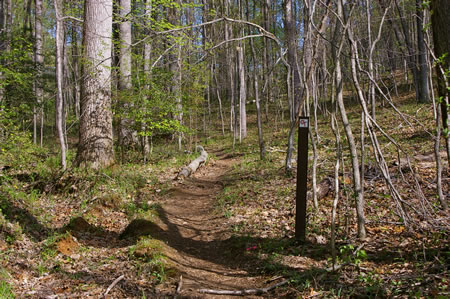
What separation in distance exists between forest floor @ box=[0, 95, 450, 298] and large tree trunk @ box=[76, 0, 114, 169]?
21.4 inches

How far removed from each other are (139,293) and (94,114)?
6201 mm

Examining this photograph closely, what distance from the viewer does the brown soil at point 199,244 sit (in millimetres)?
4422

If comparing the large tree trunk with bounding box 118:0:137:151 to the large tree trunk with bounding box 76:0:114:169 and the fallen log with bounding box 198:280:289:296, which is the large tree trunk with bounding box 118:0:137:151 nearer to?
the large tree trunk with bounding box 76:0:114:169

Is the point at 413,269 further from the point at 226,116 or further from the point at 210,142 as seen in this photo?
the point at 226,116

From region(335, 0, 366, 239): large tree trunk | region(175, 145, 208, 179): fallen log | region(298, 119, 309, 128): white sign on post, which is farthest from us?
region(175, 145, 208, 179): fallen log

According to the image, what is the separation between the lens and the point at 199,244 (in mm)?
5961

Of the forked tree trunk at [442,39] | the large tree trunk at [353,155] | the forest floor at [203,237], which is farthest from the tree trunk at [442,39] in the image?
the large tree trunk at [353,155]

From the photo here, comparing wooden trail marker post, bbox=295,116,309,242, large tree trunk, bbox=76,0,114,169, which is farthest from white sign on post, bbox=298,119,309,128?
large tree trunk, bbox=76,0,114,169

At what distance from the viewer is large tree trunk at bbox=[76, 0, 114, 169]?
8820mm

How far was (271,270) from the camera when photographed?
452 cm

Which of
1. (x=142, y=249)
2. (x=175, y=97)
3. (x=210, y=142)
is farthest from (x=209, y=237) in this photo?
(x=210, y=142)

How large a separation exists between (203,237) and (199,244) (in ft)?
1.07

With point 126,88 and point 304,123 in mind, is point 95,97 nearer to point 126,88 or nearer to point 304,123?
point 126,88

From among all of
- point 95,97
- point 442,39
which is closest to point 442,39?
point 442,39
